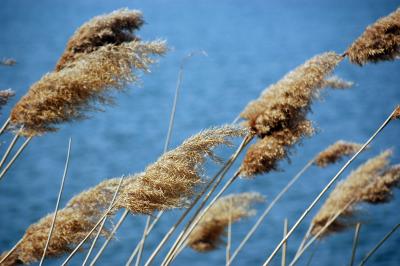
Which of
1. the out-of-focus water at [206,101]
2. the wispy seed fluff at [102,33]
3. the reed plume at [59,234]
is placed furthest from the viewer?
the out-of-focus water at [206,101]

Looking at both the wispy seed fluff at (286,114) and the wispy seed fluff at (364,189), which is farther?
the wispy seed fluff at (364,189)

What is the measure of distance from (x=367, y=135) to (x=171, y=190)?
11084mm

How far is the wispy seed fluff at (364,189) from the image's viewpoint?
318 centimetres

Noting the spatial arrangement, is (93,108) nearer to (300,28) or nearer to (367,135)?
(367,135)

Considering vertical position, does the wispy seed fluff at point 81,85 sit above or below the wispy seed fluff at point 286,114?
above

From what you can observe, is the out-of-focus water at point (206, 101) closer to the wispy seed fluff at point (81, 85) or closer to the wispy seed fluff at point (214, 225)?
the wispy seed fluff at point (214, 225)

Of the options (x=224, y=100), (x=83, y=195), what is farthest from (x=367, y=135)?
(x=83, y=195)

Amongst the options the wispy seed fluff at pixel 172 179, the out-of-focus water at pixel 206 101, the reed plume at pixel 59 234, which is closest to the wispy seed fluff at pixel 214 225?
the reed plume at pixel 59 234

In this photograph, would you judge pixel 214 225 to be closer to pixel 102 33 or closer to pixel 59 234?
pixel 59 234

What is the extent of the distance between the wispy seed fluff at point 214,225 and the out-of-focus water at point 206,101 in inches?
→ 119

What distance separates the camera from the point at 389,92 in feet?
46.5

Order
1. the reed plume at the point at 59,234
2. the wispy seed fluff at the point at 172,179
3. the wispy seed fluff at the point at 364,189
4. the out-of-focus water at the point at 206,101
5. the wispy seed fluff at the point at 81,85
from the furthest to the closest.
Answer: the out-of-focus water at the point at 206,101 → the wispy seed fluff at the point at 364,189 → the reed plume at the point at 59,234 → the wispy seed fluff at the point at 81,85 → the wispy seed fluff at the point at 172,179

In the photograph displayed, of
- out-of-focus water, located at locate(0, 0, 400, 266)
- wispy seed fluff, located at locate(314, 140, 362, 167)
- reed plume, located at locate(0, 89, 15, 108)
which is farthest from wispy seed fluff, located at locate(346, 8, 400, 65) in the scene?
out-of-focus water, located at locate(0, 0, 400, 266)

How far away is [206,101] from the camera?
1409 cm
